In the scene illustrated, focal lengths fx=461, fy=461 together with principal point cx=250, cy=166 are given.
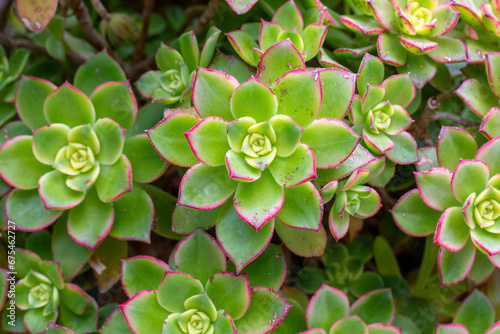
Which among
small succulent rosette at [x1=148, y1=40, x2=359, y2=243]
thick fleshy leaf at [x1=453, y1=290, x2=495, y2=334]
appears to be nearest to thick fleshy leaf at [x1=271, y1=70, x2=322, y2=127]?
small succulent rosette at [x1=148, y1=40, x2=359, y2=243]

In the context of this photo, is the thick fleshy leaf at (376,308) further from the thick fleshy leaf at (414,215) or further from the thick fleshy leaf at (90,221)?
the thick fleshy leaf at (90,221)

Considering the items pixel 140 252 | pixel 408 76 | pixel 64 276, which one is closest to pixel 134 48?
pixel 140 252

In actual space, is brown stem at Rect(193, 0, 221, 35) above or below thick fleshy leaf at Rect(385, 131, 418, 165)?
above

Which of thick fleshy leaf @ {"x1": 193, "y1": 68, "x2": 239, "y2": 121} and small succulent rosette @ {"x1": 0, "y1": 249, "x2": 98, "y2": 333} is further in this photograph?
small succulent rosette @ {"x1": 0, "y1": 249, "x2": 98, "y2": 333}

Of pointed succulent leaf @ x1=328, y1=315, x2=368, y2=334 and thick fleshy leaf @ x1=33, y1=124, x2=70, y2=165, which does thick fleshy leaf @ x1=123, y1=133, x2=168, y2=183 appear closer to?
thick fleshy leaf @ x1=33, y1=124, x2=70, y2=165

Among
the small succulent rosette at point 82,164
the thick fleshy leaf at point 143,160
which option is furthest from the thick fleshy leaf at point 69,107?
the thick fleshy leaf at point 143,160
